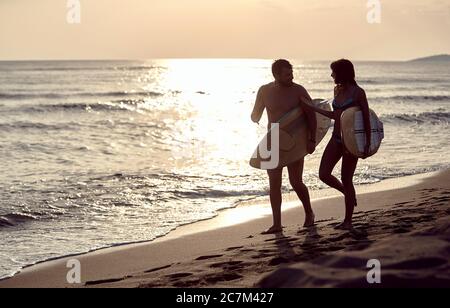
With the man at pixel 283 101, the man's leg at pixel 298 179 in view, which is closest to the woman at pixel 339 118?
the man at pixel 283 101

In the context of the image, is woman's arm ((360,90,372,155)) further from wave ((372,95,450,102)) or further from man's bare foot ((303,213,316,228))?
wave ((372,95,450,102))

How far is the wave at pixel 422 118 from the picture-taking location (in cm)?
2750

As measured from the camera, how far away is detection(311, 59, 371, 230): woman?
686 cm

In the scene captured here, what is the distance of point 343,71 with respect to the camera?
686 centimetres

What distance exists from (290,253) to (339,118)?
154 cm

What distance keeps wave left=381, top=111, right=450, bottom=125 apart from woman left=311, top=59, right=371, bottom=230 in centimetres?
2065

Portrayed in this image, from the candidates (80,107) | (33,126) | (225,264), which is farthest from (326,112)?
(80,107)

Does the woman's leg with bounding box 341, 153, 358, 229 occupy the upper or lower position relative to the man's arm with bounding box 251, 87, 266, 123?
lower

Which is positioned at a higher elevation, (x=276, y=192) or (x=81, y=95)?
(x=81, y=95)

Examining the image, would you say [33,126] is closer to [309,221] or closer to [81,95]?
[81,95]

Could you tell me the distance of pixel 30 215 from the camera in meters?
10.4

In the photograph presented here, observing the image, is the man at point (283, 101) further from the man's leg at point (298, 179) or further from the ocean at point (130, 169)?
the ocean at point (130, 169)

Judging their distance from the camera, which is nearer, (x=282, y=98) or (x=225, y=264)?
(x=225, y=264)

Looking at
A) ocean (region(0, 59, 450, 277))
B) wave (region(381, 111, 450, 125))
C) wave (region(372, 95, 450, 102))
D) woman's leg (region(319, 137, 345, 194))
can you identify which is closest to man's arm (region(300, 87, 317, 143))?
woman's leg (region(319, 137, 345, 194))
